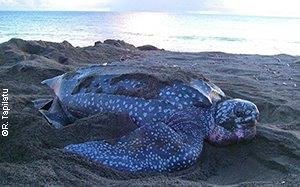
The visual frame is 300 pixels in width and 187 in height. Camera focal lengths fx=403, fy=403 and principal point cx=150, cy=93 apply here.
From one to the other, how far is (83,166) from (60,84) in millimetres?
1752

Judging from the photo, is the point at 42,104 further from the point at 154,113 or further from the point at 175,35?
the point at 175,35

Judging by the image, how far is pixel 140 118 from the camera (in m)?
3.21

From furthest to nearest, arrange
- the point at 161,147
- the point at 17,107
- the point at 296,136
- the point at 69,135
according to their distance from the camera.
Result: 1. the point at 17,107
2. the point at 296,136
3. the point at 69,135
4. the point at 161,147

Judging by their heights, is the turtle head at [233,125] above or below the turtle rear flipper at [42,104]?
above

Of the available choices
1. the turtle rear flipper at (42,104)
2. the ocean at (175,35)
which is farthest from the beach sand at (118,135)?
the ocean at (175,35)

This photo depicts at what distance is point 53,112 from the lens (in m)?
3.75

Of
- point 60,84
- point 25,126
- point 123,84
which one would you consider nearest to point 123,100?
point 123,84

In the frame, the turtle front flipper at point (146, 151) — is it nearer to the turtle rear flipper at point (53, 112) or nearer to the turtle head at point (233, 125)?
the turtle head at point (233, 125)

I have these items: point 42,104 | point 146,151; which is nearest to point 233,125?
point 146,151

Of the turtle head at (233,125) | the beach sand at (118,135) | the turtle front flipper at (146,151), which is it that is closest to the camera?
the beach sand at (118,135)

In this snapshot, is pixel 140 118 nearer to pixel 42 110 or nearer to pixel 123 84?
pixel 123 84

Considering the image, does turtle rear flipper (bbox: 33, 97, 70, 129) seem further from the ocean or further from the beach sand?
the ocean

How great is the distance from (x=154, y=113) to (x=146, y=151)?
478mm

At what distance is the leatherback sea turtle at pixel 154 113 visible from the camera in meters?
2.78
